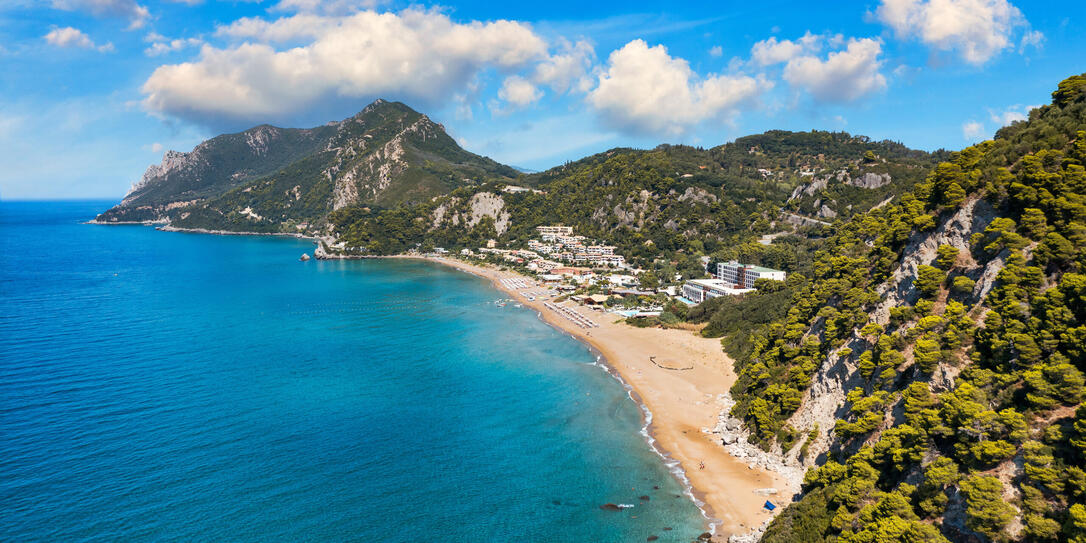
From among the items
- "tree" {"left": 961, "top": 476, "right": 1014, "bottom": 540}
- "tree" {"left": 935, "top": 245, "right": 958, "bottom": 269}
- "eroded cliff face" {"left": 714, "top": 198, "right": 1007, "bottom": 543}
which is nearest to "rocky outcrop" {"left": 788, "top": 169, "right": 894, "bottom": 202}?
"eroded cliff face" {"left": 714, "top": 198, "right": 1007, "bottom": 543}

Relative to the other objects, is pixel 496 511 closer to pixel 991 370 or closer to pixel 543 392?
pixel 543 392

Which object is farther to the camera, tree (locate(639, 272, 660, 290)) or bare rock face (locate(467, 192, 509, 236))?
bare rock face (locate(467, 192, 509, 236))

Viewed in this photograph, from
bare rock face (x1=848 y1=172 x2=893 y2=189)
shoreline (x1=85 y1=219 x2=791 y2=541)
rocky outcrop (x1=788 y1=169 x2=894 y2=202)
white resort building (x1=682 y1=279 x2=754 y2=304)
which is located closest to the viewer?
shoreline (x1=85 y1=219 x2=791 y2=541)

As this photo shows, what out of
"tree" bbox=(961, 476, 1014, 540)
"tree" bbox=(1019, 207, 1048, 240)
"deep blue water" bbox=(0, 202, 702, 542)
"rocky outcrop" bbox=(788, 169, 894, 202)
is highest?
"rocky outcrop" bbox=(788, 169, 894, 202)

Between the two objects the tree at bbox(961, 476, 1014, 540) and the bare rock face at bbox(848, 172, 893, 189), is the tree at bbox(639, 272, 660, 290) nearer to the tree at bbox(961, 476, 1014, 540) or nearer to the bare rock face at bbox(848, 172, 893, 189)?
the bare rock face at bbox(848, 172, 893, 189)

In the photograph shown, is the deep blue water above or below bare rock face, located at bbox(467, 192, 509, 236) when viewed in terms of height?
below

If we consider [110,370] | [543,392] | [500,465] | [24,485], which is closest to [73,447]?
[24,485]
